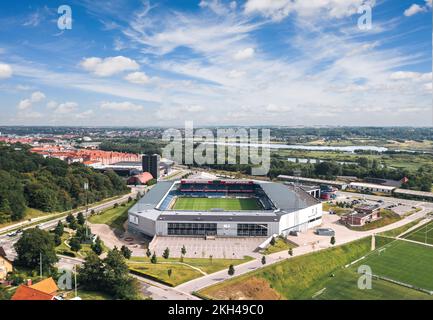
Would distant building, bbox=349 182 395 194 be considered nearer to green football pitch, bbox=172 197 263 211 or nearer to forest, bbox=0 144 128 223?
green football pitch, bbox=172 197 263 211

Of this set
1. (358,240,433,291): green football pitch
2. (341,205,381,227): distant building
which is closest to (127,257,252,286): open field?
(358,240,433,291): green football pitch

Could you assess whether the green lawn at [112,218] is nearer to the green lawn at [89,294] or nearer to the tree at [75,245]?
the tree at [75,245]

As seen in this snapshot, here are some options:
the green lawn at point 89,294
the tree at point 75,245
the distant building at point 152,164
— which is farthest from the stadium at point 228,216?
the distant building at point 152,164

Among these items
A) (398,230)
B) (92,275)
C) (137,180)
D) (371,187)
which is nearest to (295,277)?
(92,275)

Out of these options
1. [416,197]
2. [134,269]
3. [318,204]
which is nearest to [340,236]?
[318,204]

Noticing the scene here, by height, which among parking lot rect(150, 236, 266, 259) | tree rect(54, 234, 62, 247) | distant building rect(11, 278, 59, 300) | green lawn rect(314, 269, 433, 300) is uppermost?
distant building rect(11, 278, 59, 300)

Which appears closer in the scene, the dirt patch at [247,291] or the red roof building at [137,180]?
the dirt patch at [247,291]
